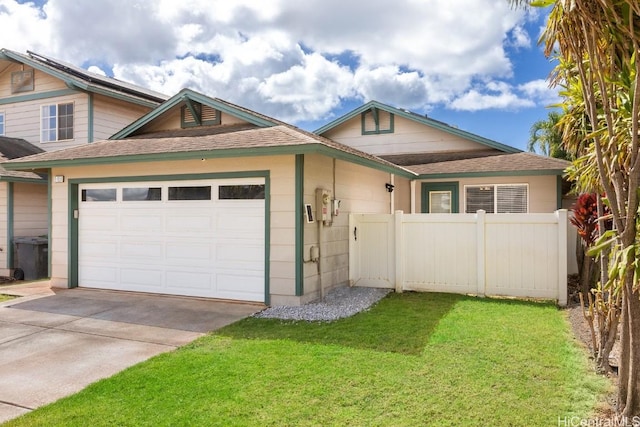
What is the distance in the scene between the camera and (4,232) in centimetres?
1256

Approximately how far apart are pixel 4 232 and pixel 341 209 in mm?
10097

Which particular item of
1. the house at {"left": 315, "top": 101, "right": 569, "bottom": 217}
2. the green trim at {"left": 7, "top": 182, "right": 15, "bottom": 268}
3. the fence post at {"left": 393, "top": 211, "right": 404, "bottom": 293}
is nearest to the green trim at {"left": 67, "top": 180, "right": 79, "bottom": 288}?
the green trim at {"left": 7, "top": 182, "right": 15, "bottom": 268}

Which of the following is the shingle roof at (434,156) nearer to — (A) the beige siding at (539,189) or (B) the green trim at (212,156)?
(A) the beige siding at (539,189)

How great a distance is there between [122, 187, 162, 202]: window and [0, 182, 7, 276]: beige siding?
603 centimetres

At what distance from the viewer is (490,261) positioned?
813 centimetres

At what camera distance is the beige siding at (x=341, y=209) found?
24.8 feet

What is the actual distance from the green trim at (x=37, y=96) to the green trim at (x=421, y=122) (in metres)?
7.89

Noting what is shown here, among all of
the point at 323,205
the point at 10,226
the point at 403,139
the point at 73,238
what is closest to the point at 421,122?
the point at 403,139

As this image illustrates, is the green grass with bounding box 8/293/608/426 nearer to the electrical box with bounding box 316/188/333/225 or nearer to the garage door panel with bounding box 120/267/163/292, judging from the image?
the electrical box with bounding box 316/188/333/225

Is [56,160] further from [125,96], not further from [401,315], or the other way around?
[401,315]

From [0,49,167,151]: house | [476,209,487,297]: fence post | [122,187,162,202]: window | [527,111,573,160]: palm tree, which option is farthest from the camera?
[527,111,573,160]: palm tree

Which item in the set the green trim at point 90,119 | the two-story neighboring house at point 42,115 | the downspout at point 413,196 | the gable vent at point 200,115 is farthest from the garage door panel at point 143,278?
the downspout at point 413,196

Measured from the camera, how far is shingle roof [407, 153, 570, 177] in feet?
35.8

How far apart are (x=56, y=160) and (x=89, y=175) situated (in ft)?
2.22
